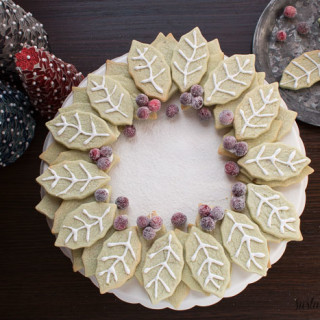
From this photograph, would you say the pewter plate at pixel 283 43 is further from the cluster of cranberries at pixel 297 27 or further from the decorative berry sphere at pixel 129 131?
the decorative berry sphere at pixel 129 131

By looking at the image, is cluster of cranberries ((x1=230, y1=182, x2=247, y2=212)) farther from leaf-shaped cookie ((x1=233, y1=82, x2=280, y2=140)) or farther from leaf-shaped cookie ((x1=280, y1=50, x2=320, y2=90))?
leaf-shaped cookie ((x1=280, y1=50, x2=320, y2=90))

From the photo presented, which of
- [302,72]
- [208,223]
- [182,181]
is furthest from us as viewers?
[302,72]

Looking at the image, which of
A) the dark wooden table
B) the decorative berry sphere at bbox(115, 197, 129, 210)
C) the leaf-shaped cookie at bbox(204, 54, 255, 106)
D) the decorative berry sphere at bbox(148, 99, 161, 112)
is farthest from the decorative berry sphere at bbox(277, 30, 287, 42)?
the decorative berry sphere at bbox(115, 197, 129, 210)

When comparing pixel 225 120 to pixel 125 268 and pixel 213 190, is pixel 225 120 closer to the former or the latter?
pixel 213 190

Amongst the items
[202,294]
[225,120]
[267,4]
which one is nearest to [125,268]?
[202,294]

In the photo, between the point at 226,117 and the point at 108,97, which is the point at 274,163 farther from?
the point at 108,97

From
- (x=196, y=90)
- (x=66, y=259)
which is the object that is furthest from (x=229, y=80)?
(x=66, y=259)
